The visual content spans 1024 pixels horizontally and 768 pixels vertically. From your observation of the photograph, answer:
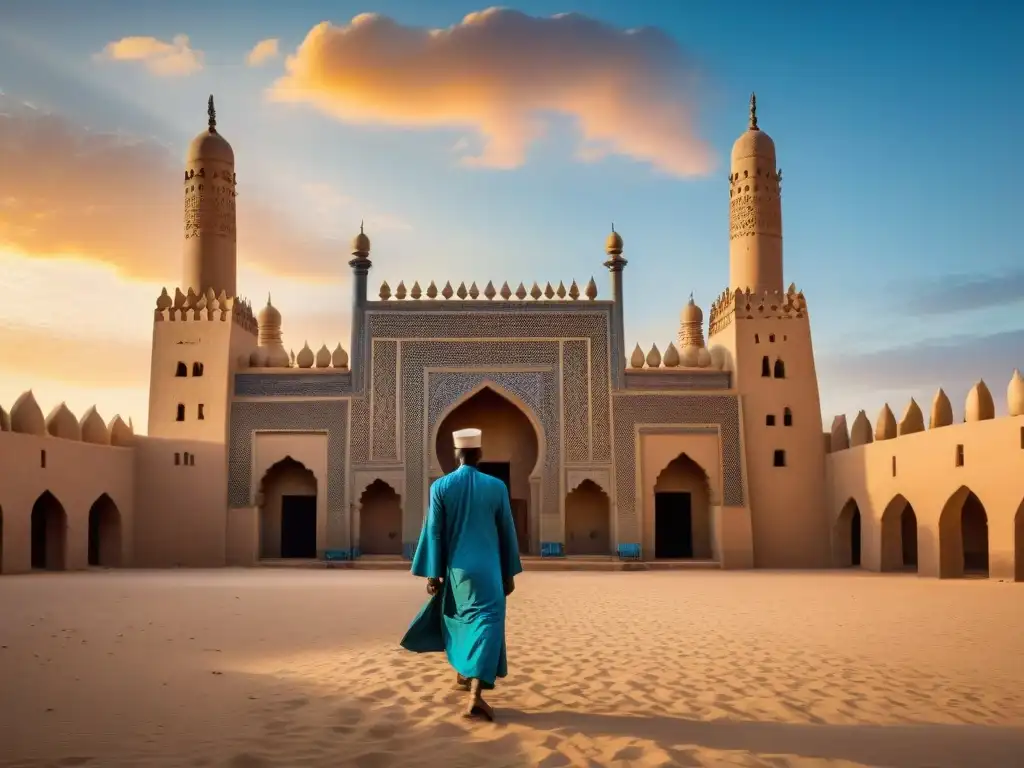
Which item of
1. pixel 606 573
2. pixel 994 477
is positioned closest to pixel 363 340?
pixel 606 573

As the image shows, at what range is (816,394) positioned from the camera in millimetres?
18953

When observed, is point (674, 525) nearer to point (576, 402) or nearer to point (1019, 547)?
point (576, 402)

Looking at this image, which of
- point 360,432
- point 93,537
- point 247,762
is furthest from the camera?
point 360,432

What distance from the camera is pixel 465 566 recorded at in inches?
202

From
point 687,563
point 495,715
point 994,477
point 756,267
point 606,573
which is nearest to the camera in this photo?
point 495,715

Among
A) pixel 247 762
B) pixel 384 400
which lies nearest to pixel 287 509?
pixel 384 400

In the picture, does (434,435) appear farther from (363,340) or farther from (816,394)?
(816,394)

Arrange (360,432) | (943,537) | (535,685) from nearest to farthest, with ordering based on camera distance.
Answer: (535,685) → (943,537) → (360,432)

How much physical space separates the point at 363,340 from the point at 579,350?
4.03 meters

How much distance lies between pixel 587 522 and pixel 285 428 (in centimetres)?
591

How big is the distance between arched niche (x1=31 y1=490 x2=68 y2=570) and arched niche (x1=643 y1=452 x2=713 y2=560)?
33.3 ft

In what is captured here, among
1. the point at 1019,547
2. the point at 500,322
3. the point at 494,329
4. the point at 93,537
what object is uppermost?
the point at 500,322

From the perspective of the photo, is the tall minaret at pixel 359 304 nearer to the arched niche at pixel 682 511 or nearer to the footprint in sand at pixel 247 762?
the arched niche at pixel 682 511

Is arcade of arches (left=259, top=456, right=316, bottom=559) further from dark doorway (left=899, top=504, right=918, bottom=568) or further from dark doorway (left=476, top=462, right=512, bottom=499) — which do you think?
dark doorway (left=899, top=504, right=918, bottom=568)
